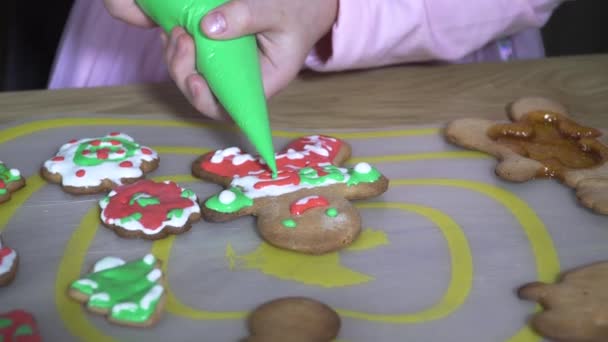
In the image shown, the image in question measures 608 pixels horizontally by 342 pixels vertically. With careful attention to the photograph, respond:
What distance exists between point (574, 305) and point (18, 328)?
17.2 inches

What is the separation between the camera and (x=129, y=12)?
2.76 ft

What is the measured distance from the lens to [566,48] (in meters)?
2.06

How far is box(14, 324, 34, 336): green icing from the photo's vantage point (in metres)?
0.56

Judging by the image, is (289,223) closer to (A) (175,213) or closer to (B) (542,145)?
(A) (175,213)

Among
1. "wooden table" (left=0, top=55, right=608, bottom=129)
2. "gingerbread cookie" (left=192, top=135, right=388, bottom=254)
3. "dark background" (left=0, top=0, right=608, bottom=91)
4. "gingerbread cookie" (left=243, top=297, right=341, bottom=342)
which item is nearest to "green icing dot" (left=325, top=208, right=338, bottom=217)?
"gingerbread cookie" (left=192, top=135, right=388, bottom=254)

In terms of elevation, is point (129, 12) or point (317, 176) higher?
point (129, 12)

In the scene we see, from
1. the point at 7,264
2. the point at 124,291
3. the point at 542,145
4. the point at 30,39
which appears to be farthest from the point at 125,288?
the point at 30,39

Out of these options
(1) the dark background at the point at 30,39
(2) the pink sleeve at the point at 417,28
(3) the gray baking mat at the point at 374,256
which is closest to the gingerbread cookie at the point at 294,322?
(3) the gray baking mat at the point at 374,256

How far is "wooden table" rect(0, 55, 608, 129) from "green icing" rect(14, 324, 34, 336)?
0.43 m

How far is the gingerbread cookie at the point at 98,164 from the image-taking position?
77 cm

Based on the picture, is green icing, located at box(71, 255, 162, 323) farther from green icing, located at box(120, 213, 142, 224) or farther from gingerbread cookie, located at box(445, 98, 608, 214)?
gingerbread cookie, located at box(445, 98, 608, 214)

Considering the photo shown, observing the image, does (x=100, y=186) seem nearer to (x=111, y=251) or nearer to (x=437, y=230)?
(x=111, y=251)

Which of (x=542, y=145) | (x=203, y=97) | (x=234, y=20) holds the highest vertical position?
(x=234, y=20)

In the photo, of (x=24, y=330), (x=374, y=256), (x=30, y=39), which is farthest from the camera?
(x=30, y=39)
